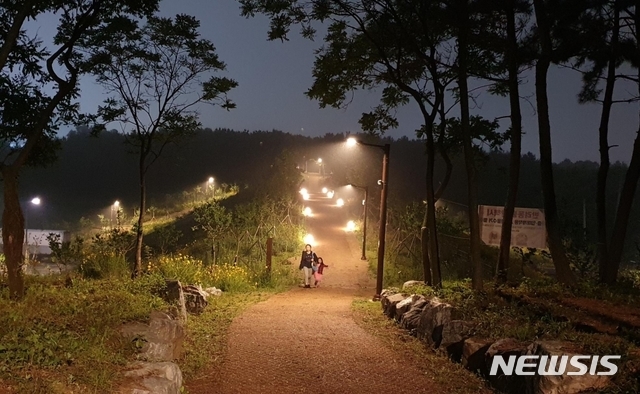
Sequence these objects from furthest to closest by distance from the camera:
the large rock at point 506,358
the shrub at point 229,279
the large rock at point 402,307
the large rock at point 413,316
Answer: the shrub at point 229,279 < the large rock at point 402,307 < the large rock at point 413,316 < the large rock at point 506,358

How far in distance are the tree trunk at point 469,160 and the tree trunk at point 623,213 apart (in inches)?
178

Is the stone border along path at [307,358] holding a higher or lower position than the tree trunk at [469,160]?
lower

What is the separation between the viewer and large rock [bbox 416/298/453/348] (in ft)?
29.5

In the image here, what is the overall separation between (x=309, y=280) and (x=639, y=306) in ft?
40.8

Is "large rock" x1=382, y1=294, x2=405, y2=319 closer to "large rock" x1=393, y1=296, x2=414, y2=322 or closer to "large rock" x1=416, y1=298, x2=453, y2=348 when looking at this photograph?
"large rock" x1=393, y1=296, x2=414, y2=322

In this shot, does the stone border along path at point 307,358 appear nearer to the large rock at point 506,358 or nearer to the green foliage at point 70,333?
the large rock at point 506,358

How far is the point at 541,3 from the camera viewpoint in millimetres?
13367

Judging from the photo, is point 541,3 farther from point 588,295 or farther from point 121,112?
point 121,112

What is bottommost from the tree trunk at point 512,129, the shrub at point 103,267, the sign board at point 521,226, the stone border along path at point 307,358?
the stone border along path at point 307,358

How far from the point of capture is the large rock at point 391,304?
12066mm

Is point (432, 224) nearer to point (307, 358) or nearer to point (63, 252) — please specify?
point (307, 358)

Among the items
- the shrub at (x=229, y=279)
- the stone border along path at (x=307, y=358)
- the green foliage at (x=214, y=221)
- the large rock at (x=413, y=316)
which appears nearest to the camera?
the stone border along path at (x=307, y=358)

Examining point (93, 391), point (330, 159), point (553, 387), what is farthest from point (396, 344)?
point (330, 159)

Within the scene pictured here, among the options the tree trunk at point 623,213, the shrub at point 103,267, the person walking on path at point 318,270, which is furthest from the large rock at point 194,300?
the tree trunk at point 623,213
